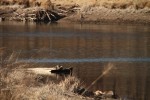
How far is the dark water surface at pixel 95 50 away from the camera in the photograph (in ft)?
64.7

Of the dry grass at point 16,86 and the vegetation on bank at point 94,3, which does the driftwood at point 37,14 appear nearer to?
the vegetation on bank at point 94,3

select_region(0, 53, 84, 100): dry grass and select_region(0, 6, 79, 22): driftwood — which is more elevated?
select_region(0, 53, 84, 100): dry grass

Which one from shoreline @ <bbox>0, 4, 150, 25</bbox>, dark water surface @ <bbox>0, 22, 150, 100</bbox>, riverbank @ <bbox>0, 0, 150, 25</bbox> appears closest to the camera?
dark water surface @ <bbox>0, 22, 150, 100</bbox>

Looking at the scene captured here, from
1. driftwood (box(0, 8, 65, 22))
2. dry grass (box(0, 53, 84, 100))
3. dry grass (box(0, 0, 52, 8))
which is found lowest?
driftwood (box(0, 8, 65, 22))

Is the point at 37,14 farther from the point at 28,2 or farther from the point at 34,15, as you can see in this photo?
the point at 28,2

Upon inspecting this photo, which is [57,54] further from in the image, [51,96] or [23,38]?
[51,96]

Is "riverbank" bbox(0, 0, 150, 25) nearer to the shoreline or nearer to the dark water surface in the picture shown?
the shoreline

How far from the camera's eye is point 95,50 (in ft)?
102

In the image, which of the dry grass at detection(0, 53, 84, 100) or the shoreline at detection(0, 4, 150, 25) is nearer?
the dry grass at detection(0, 53, 84, 100)

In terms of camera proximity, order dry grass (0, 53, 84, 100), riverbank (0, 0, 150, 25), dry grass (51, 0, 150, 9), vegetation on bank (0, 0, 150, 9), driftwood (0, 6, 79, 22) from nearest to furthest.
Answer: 1. dry grass (0, 53, 84, 100)
2. riverbank (0, 0, 150, 25)
3. driftwood (0, 6, 79, 22)
4. dry grass (51, 0, 150, 9)
5. vegetation on bank (0, 0, 150, 9)

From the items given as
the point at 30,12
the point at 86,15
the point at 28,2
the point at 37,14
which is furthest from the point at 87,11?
the point at 28,2

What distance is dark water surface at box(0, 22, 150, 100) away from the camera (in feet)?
64.7

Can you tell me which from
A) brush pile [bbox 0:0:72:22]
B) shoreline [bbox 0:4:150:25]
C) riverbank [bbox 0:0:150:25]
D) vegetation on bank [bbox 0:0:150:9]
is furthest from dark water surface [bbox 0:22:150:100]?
vegetation on bank [bbox 0:0:150:9]

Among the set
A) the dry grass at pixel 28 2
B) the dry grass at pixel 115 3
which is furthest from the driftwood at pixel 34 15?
the dry grass at pixel 115 3
